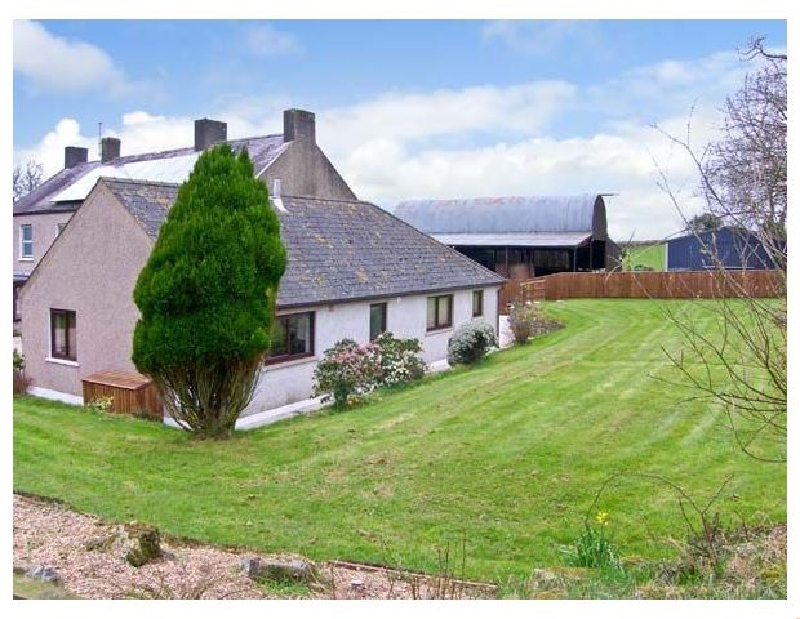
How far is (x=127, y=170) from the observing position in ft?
88.7

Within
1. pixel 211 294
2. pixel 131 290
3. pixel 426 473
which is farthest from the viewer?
pixel 131 290

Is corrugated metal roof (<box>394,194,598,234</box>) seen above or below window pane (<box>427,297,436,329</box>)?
above

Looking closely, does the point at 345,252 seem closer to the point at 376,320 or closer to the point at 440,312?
the point at 376,320

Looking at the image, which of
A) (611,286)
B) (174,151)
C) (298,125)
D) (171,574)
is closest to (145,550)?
(171,574)

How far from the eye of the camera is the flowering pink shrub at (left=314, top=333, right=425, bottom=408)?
13.1m

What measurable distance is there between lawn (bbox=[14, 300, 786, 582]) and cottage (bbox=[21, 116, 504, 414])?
41.8 inches

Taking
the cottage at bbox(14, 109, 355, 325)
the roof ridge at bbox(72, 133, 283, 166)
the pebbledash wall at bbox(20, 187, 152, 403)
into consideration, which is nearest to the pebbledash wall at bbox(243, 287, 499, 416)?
the pebbledash wall at bbox(20, 187, 152, 403)

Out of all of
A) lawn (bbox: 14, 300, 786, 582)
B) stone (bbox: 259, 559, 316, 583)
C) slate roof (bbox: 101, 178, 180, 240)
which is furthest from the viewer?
slate roof (bbox: 101, 178, 180, 240)

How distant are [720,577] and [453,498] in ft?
10.5

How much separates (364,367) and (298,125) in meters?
14.2

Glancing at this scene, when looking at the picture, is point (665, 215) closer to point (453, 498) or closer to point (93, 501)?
point (453, 498)

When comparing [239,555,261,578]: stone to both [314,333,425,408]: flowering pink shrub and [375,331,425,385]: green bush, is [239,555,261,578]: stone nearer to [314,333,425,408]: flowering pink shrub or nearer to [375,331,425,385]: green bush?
[314,333,425,408]: flowering pink shrub

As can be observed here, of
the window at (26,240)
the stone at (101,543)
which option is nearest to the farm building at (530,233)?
the window at (26,240)

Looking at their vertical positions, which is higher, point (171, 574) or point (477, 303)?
point (477, 303)
